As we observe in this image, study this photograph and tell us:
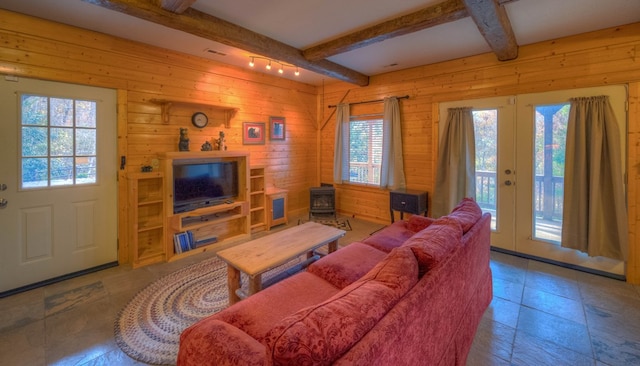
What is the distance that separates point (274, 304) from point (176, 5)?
2.45 m

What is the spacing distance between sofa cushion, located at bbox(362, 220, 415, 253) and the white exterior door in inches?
117

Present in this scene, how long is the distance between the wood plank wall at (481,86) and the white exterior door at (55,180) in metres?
3.70

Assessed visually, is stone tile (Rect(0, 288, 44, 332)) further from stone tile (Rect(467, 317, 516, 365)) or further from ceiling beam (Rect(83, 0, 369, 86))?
stone tile (Rect(467, 317, 516, 365))

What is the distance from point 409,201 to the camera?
4219mm

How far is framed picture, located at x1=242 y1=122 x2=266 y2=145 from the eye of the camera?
14.8 ft

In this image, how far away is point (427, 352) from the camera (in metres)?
1.26

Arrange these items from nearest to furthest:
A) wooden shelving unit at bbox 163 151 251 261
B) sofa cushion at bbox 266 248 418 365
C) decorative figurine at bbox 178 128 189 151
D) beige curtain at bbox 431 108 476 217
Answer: sofa cushion at bbox 266 248 418 365 < wooden shelving unit at bbox 163 151 251 261 < decorative figurine at bbox 178 128 189 151 < beige curtain at bbox 431 108 476 217

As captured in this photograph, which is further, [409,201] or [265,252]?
[409,201]

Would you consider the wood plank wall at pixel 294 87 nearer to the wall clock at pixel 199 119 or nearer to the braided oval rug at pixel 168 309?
the wall clock at pixel 199 119

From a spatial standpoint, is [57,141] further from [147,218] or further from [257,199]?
[257,199]

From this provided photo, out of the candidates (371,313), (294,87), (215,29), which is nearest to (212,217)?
(215,29)

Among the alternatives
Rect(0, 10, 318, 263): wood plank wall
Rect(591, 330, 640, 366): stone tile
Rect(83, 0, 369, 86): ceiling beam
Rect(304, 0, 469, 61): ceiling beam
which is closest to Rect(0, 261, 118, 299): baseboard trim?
Rect(0, 10, 318, 263): wood plank wall

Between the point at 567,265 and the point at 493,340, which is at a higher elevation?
the point at 567,265

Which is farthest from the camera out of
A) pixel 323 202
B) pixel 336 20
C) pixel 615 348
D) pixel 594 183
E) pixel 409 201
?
pixel 323 202
